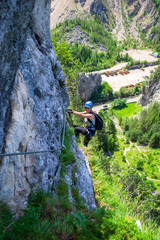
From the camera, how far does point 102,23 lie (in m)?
131

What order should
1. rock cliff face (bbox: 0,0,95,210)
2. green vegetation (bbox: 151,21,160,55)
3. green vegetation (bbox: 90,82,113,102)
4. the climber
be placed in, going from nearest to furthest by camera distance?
rock cliff face (bbox: 0,0,95,210) < the climber < green vegetation (bbox: 90,82,113,102) < green vegetation (bbox: 151,21,160,55)

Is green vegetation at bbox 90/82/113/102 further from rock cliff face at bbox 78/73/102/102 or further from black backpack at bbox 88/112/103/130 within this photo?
black backpack at bbox 88/112/103/130

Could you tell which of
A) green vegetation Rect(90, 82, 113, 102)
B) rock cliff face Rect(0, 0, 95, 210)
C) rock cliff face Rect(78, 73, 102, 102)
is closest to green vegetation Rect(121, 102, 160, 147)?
green vegetation Rect(90, 82, 113, 102)

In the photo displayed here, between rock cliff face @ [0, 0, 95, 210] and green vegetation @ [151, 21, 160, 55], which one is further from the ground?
green vegetation @ [151, 21, 160, 55]

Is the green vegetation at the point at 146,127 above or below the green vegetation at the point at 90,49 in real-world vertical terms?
below

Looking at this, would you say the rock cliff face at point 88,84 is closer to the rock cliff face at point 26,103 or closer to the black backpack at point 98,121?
the black backpack at point 98,121

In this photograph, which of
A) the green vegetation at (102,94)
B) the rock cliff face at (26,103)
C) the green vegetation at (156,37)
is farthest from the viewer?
the green vegetation at (156,37)

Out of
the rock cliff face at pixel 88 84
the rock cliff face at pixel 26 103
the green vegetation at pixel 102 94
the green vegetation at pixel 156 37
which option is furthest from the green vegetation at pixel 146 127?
the green vegetation at pixel 156 37

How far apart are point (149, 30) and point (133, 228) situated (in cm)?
15729

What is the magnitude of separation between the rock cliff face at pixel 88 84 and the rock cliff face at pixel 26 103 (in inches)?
2158

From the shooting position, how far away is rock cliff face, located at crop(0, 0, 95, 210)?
2.35 m

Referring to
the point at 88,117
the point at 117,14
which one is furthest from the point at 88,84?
the point at 117,14

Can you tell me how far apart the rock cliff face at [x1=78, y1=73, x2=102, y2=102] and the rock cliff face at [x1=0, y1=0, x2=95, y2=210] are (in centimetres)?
5482

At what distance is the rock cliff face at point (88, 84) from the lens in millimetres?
59381
